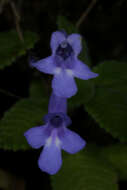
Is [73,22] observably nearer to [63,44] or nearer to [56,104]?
[63,44]

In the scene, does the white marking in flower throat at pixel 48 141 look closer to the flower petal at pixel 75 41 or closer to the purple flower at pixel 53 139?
the purple flower at pixel 53 139

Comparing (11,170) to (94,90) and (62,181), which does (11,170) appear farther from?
(94,90)

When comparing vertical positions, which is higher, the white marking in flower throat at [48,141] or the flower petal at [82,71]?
the flower petal at [82,71]

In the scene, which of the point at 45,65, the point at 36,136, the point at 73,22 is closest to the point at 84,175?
the point at 36,136

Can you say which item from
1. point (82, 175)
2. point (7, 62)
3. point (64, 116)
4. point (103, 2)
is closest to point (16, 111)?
point (7, 62)

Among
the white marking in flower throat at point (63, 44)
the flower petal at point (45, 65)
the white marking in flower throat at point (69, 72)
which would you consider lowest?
the white marking in flower throat at point (69, 72)

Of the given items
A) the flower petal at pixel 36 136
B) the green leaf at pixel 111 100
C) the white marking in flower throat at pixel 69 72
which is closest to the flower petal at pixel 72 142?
the flower petal at pixel 36 136

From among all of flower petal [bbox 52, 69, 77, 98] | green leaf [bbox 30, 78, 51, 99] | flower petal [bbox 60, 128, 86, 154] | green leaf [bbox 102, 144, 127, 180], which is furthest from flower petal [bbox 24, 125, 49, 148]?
green leaf [bbox 30, 78, 51, 99]
